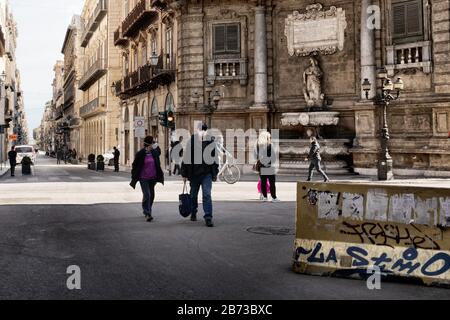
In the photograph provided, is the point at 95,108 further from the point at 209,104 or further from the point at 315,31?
the point at 315,31

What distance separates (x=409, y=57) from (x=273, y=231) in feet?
51.4

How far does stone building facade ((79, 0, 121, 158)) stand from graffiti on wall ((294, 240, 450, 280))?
42.8 metres

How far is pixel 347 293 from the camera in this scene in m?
4.99

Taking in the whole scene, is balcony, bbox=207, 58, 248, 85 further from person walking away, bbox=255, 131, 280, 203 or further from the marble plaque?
person walking away, bbox=255, 131, 280, 203

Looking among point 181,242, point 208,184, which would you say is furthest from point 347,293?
point 208,184

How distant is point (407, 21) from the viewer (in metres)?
21.9

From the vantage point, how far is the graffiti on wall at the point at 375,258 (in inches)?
205

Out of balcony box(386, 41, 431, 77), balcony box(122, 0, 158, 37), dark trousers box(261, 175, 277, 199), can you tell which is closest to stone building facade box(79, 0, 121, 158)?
balcony box(122, 0, 158, 37)

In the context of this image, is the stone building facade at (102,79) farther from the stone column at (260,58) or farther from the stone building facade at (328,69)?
the stone column at (260,58)

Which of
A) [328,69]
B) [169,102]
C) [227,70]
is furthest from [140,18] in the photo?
[328,69]

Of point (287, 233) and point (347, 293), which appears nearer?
point (347, 293)

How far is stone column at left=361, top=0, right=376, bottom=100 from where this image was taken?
74.6 ft

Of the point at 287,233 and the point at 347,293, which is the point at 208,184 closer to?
the point at 287,233
